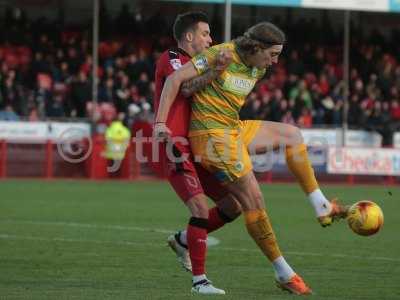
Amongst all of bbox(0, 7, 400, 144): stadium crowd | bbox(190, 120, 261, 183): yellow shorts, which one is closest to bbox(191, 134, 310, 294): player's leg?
bbox(190, 120, 261, 183): yellow shorts

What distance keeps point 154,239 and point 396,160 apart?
16.4 metres

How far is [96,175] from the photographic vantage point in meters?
27.4

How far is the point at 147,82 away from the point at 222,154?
815 inches

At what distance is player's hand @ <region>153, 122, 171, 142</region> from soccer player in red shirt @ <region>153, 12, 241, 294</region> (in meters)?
0.19

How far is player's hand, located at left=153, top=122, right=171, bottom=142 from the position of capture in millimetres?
8117

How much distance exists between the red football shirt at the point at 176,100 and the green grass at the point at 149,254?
119 centimetres

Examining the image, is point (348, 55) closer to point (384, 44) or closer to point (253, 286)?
point (384, 44)

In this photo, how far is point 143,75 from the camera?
93.7 ft

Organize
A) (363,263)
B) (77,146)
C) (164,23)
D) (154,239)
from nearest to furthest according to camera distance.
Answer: (363,263) < (154,239) < (77,146) < (164,23)

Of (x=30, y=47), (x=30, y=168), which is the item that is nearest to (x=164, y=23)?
(x=30, y=47)

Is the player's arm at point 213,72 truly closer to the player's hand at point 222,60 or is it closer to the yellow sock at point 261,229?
the player's hand at point 222,60

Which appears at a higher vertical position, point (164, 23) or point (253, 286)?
point (164, 23)

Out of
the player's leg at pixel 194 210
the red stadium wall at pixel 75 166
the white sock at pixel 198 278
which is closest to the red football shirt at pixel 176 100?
the player's leg at pixel 194 210

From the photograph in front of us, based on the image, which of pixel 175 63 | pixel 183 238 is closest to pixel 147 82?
pixel 183 238
